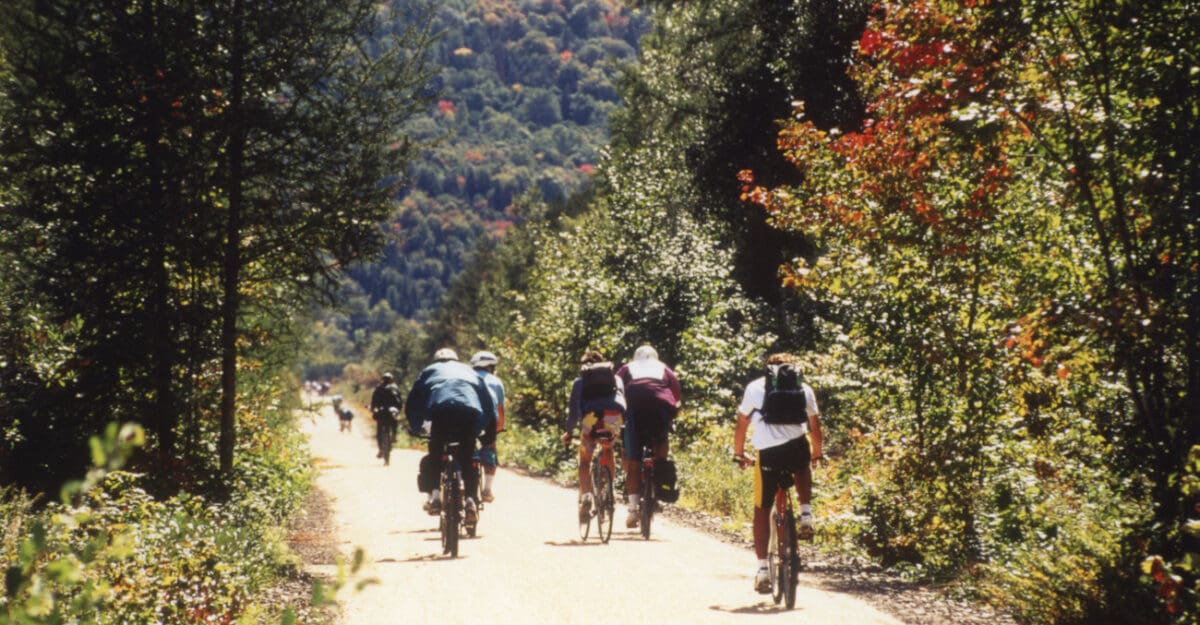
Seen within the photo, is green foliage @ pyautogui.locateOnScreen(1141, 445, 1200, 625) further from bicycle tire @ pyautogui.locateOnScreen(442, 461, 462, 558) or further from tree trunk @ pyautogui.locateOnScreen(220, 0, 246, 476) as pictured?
tree trunk @ pyautogui.locateOnScreen(220, 0, 246, 476)

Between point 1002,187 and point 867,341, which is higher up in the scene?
point 1002,187

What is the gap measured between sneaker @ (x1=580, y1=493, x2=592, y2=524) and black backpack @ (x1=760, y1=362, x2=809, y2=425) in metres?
4.13

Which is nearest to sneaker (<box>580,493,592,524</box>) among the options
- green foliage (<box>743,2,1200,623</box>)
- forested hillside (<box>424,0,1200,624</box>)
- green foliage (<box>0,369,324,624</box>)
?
forested hillside (<box>424,0,1200,624</box>)

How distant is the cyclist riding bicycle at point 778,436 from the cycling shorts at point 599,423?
3.85 meters

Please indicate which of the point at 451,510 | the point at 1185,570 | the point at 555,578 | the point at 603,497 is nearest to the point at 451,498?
the point at 451,510

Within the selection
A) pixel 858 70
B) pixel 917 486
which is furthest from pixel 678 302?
pixel 917 486

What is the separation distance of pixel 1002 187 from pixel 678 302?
38.3 ft

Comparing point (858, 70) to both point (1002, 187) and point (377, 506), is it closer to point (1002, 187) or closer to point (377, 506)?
point (1002, 187)

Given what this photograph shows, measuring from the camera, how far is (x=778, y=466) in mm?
8469

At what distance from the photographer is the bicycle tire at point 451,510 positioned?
1071 cm

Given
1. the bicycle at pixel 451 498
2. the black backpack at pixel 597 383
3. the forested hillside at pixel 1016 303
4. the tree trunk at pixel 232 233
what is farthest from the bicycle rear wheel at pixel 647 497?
the tree trunk at pixel 232 233

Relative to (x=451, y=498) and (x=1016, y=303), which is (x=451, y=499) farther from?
(x=1016, y=303)

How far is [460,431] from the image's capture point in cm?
1091

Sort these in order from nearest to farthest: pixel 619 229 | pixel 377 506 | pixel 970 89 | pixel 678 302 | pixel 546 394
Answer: pixel 970 89
pixel 377 506
pixel 678 302
pixel 619 229
pixel 546 394
